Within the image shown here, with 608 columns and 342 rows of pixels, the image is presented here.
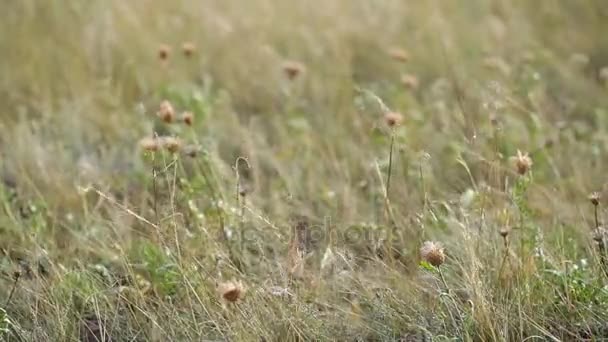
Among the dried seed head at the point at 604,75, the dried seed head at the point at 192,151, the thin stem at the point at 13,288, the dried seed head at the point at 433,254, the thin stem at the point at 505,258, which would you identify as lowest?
the dried seed head at the point at 604,75

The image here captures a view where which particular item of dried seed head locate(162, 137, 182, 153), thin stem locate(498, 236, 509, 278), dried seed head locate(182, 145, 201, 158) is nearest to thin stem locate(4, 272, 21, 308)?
dried seed head locate(162, 137, 182, 153)

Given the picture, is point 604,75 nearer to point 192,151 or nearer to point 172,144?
point 192,151

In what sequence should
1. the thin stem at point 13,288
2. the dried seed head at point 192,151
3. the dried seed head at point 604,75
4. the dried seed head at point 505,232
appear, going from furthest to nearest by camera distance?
the dried seed head at point 604,75
the dried seed head at point 192,151
the thin stem at point 13,288
the dried seed head at point 505,232

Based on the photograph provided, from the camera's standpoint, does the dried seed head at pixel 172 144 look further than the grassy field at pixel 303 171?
Yes

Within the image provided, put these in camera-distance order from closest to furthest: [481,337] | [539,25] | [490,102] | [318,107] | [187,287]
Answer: [481,337], [187,287], [490,102], [318,107], [539,25]

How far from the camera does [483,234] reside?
2.66 meters

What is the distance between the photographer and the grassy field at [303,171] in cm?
245

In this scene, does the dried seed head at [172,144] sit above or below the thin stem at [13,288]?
above

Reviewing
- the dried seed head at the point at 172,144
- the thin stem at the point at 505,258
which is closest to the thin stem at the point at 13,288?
the dried seed head at the point at 172,144

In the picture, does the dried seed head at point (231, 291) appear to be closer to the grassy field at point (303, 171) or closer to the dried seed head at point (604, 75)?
the grassy field at point (303, 171)

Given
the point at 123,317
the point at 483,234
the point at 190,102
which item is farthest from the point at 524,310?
the point at 190,102

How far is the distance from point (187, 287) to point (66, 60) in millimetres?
2244

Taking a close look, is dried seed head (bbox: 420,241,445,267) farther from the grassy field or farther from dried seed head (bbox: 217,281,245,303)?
dried seed head (bbox: 217,281,245,303)

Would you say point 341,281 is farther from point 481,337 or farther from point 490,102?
point 490,102
